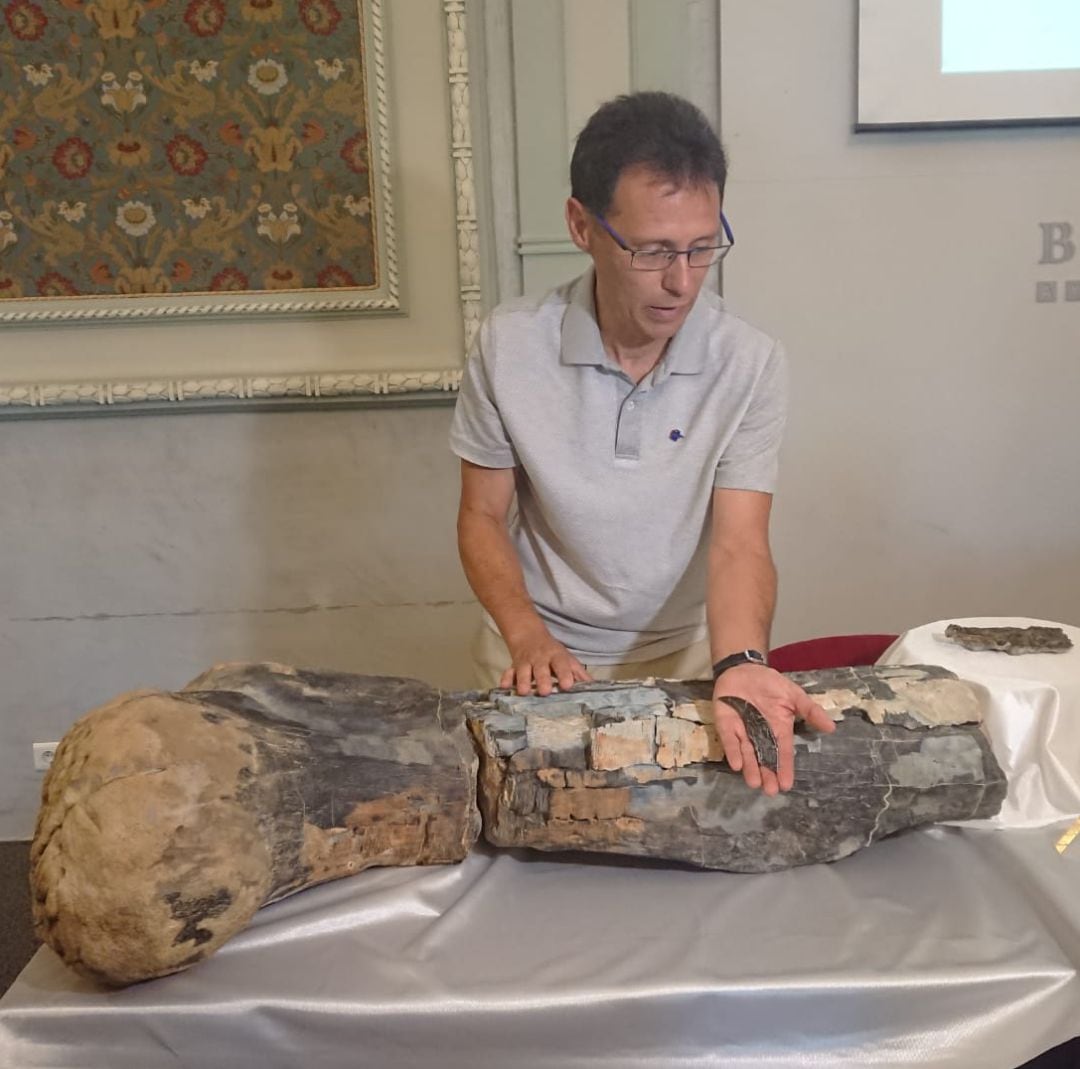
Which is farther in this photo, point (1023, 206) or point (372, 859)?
point (1023, 206)

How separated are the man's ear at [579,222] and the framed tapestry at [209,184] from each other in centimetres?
90

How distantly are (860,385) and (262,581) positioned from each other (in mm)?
1588

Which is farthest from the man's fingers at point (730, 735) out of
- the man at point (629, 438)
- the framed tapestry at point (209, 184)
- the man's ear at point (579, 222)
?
the framed tapestry at point (209, 184)

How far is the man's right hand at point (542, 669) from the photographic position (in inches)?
54.0

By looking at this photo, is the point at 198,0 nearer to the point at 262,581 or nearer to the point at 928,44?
the point at 262,581

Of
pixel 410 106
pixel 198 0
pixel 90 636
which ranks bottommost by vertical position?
pixel 90 636

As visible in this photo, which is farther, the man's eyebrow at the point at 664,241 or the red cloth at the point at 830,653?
the red cloth at the point at 830,653

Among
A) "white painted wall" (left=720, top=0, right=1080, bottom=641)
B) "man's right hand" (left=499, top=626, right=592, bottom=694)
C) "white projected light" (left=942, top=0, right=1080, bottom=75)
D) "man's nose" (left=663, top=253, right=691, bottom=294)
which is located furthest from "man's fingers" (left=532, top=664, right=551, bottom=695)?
"white projected light" (left=942, top=0, right=1080, bottom=75)

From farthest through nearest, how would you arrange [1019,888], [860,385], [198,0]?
[860,385] < [198,0] < [1019,888]

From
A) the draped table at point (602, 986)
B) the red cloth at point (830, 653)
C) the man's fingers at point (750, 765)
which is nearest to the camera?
the draped table at point (602, 986)

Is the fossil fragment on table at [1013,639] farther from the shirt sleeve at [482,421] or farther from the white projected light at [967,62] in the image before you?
the white projected light at [967,62]

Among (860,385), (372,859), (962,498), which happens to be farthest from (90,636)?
(962,498)

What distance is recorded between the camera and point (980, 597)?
2.62 m

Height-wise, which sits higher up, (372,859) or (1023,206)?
(1023,206)
